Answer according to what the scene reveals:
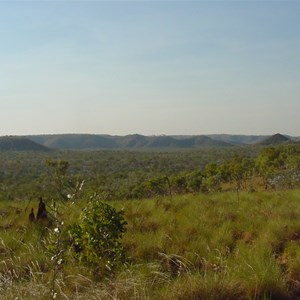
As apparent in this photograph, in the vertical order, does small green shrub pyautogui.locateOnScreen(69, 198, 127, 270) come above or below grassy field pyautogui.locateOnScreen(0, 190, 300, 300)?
above

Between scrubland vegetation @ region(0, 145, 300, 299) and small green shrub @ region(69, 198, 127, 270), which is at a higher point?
small green shrub @ region(69, 198, 127, 270)

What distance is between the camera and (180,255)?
17.6 ft

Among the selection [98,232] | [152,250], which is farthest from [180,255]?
[98,232]

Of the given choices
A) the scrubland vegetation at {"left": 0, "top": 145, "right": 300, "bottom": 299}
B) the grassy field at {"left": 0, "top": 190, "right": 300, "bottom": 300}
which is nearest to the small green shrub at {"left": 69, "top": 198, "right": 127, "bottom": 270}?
the scrubland vegetation at {"left": 0, "top": 145, "right": 300, "bottom": 299}

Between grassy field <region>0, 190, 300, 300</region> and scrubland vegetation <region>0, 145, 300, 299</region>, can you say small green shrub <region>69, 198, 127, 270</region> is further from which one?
grassy field <region>0, 190, 300, 300</region>

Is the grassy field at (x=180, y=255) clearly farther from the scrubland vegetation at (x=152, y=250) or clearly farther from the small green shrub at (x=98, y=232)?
the small green shrub at (x=98, y=232)

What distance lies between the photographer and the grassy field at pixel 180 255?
4031 mm

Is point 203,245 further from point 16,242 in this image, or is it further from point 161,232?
point 16,242

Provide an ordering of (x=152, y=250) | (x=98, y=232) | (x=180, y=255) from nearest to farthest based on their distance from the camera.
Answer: (x=98, y=232) → (x=180, y=255) → (x=152, y=250)

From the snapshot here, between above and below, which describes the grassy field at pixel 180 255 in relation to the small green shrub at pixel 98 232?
below

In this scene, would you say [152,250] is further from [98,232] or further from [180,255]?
[98,232]

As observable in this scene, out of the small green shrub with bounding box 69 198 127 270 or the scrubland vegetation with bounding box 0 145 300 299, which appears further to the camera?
the small green shrub with bounding box 69 198 127 270

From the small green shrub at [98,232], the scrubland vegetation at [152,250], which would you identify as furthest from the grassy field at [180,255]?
the small green shrub at [98,232]

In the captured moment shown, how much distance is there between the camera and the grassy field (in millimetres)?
4031
